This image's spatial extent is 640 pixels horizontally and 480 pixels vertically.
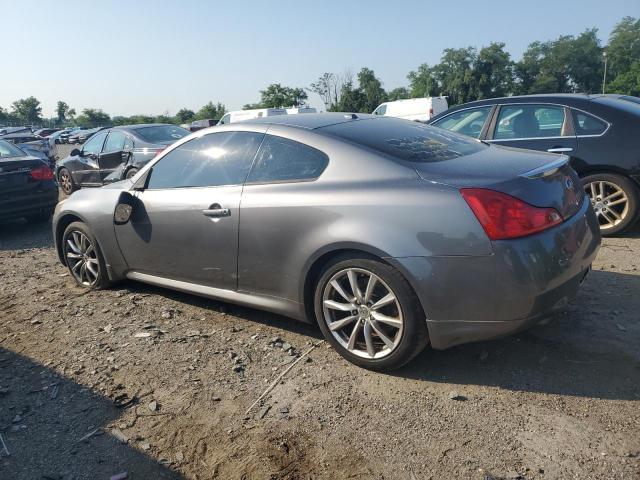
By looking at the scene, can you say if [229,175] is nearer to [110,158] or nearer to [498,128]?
[498,128]

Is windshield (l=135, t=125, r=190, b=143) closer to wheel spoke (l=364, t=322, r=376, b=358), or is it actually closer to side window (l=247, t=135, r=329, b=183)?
side window (l=247, t=135, r=329, b=183)

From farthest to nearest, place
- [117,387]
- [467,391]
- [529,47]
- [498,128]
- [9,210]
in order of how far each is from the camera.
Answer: [529,47], [9,210], [498,128], [117,387], [467,391]

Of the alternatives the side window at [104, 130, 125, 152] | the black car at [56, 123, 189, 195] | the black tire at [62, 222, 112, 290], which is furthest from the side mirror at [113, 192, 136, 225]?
the side window at [104, 130, 125, 152]

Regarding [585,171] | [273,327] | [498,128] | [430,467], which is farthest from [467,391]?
[498,128]

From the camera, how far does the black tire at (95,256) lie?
193 inches

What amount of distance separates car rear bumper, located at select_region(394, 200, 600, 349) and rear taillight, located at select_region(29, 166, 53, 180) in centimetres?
736

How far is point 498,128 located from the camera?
21.1 feet

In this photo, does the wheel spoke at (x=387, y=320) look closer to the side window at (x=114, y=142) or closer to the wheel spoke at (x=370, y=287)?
the wheel spoke at (x=370, y=287)

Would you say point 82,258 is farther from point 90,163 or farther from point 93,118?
point 93,118

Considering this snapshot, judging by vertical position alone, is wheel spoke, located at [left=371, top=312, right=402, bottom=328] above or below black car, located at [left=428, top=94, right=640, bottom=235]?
below

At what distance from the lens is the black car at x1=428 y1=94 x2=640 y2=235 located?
5.50 meters

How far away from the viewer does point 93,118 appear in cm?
9681

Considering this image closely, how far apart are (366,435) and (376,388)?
0.45 meters

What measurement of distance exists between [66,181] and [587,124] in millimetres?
10711
